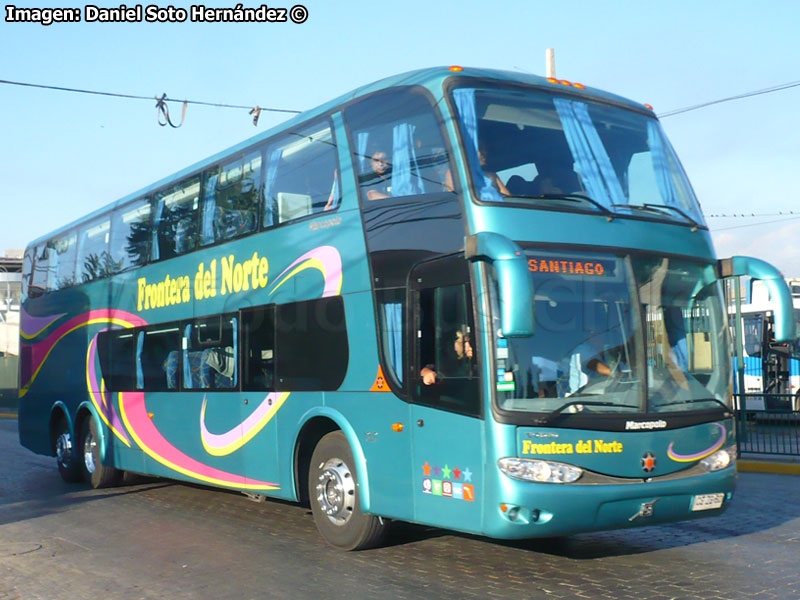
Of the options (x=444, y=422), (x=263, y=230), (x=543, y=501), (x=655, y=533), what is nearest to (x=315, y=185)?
(x=263, y=230)

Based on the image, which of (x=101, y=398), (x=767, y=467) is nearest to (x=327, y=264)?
(x=101, y=398)

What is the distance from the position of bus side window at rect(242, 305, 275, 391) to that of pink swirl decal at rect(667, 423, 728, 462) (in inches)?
178

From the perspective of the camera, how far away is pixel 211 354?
12000 millimetres

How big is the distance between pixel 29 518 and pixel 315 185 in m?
5.65

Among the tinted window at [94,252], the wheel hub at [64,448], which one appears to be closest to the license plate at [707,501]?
the tinted window at [94,252]

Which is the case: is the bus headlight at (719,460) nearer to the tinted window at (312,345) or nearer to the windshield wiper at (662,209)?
the windshield wiper at (662,209)

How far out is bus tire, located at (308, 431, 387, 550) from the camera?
29.4 ft

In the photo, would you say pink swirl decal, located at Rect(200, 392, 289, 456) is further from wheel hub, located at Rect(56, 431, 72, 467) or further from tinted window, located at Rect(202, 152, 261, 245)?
wheel hub, located at Rect(56, 431, 72, 467)

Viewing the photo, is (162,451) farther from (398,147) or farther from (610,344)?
(610,344)

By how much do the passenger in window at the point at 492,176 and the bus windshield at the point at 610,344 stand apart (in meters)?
0.62

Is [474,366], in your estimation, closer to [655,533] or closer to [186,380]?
[655,533]

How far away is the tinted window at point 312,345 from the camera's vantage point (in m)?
9.45

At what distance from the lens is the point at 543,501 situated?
7.34 m

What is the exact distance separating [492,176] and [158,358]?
718 cm
